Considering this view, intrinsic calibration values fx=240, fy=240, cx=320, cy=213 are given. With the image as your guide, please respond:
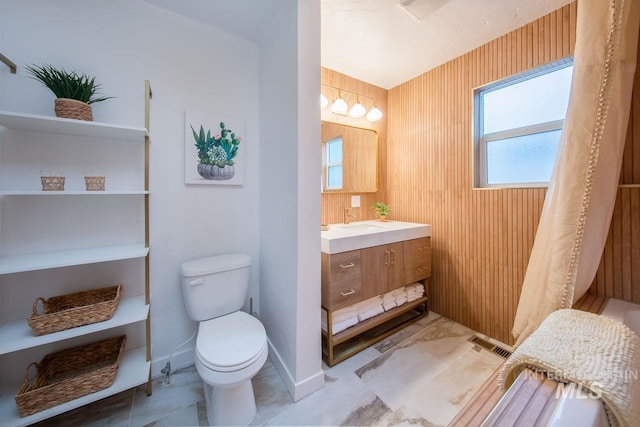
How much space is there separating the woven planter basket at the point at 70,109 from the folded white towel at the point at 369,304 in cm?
209

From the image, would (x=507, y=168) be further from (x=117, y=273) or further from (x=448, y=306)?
(x=117, y=273)

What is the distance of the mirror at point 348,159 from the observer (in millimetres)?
2301

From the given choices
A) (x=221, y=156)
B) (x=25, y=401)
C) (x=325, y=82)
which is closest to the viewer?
(x=25, y=401)

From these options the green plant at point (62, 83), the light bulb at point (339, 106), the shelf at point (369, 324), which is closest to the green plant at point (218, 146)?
the green plant at point (62, 83)

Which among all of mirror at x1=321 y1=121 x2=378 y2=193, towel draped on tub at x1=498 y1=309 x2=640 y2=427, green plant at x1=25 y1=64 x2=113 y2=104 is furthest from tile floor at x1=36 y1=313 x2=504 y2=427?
green plant at x1=25 y1=64 x2=113 y2=104

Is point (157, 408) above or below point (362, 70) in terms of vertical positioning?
below

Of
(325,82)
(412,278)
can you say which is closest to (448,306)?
(412,278)

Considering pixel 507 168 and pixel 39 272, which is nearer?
pixel 39 272

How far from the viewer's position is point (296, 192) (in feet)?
4.54

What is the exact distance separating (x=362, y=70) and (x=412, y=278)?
2.02 meters

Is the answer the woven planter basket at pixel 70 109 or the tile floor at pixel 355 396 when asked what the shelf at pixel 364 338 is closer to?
the tile floor at pixel 355 396

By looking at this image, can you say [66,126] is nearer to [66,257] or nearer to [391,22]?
[66,257]

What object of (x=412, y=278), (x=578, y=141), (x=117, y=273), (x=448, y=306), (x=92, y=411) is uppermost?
(x=578, y=141)

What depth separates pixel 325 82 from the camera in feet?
7.45
